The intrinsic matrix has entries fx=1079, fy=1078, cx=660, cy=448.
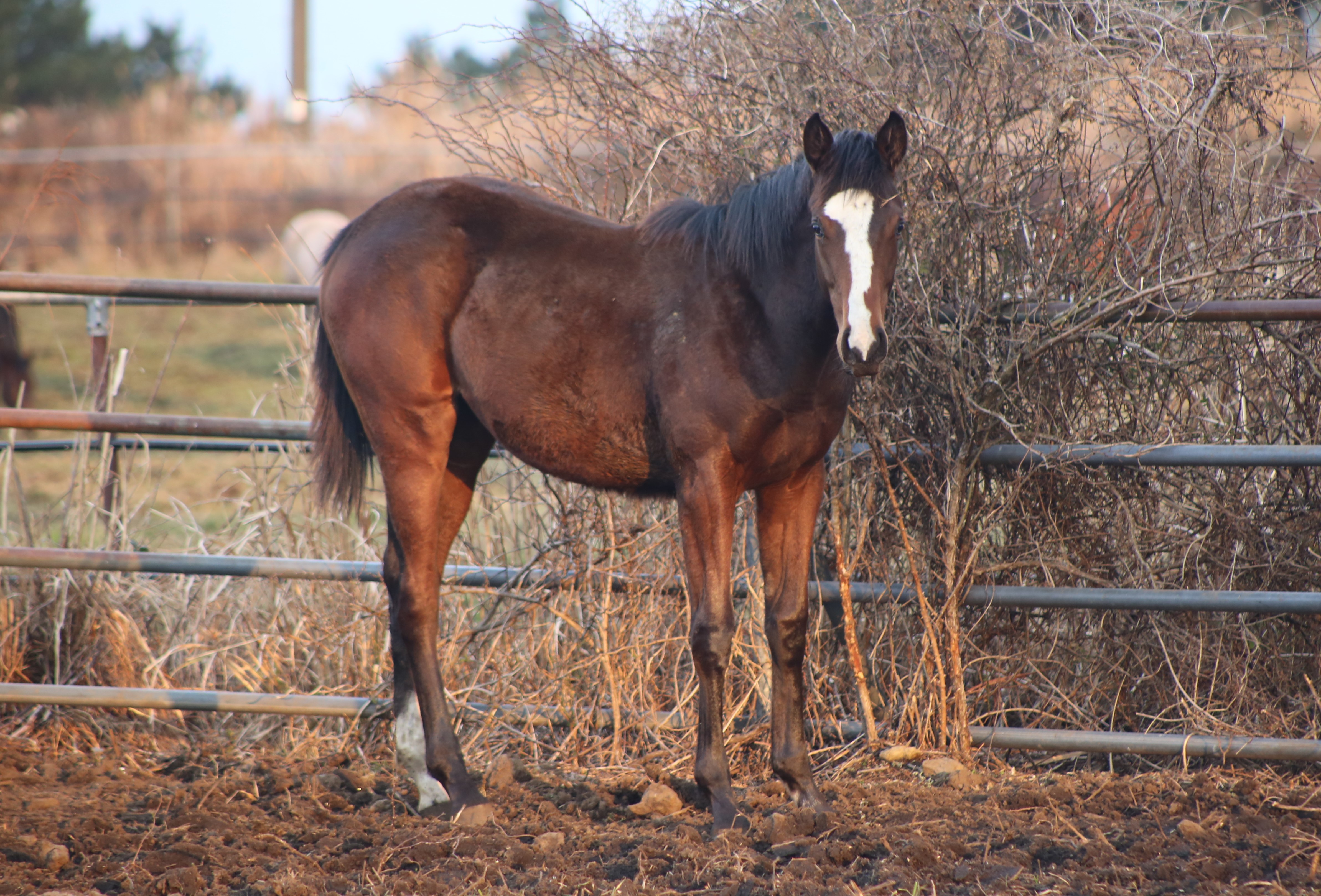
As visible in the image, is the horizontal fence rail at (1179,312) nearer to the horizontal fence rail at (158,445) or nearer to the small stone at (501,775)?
the small stone at (501,775)

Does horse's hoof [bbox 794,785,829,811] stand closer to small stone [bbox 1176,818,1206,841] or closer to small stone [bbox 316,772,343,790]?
small stone [bbox 1176,818,1206,841]

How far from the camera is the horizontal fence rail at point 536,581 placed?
11.0 feet

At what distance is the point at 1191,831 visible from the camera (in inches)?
112

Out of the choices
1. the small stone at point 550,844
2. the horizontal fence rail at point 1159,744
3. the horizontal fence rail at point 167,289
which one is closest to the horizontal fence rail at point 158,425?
the horizontal fence rail at point 167,289

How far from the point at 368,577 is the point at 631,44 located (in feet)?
7.03

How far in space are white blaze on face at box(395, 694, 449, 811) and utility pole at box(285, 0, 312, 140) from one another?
21.8 meters

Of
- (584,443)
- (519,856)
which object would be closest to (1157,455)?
(584,443)

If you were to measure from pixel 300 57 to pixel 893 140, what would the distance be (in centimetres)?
2327

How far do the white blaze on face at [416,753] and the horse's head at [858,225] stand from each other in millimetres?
1863

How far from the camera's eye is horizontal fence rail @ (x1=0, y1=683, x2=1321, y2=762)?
11.4 ft

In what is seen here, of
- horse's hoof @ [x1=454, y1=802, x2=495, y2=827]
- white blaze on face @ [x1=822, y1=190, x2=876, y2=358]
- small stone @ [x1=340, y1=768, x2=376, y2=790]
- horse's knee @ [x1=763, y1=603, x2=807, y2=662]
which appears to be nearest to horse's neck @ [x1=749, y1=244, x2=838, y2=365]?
white blaze on face @ [x1=822, y1=190, x2=876, y2=358]

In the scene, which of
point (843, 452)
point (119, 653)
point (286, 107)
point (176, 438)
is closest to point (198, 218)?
point (286, 107)

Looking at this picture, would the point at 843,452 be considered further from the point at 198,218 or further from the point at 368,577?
the point at 198,218

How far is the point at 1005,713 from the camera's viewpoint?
12.4ft
